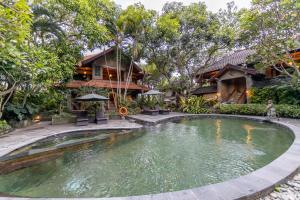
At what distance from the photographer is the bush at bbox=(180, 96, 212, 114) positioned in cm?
1745

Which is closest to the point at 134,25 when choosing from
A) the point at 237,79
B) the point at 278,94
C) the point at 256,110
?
the point at 256,110

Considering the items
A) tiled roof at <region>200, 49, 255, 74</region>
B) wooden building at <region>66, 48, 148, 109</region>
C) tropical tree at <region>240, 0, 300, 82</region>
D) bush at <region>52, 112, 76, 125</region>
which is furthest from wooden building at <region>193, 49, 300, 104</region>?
bush at <region>52, 112, 76, 125</region>

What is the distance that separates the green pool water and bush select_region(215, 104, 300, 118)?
16.8ft

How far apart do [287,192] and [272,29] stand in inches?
465

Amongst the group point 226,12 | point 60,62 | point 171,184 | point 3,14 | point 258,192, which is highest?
point 226,12

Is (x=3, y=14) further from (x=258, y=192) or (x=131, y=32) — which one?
(x=131, y=32)

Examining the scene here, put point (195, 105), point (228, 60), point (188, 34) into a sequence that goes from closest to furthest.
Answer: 1. point (188, 34)
2. point (195, 105)
3. point (228, 60)

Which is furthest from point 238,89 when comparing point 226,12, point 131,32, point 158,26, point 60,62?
point 60,62

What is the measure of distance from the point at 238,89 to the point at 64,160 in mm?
19941

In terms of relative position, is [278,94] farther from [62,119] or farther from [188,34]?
[62,119]

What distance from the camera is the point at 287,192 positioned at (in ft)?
10.4

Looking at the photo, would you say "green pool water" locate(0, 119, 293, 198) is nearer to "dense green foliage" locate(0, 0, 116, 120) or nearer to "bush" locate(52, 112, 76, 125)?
"bush" locate(52, 112, 76, 125)

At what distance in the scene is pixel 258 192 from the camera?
9.76 ft

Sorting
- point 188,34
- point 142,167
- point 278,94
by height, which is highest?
point 188,34
